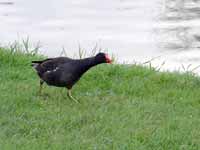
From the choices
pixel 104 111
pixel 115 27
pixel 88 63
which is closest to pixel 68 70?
pixel 88 63

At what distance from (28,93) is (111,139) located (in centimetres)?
172

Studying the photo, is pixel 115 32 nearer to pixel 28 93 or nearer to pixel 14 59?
pixel 14 59

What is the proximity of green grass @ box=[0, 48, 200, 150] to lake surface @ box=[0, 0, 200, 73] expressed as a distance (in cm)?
162

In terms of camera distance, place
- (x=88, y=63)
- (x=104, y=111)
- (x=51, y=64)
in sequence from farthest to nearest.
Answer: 1. (x=51, y=64)
2. (x=88, y=63)
3. (x=104, y=111)

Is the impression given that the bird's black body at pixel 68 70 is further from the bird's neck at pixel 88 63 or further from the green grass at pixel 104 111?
the green grass at pixel 104 111

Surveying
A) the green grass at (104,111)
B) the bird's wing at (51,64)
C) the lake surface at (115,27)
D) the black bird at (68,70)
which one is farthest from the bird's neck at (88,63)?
the lake surface at (115,27)

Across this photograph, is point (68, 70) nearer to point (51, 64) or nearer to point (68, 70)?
point (68, 70)

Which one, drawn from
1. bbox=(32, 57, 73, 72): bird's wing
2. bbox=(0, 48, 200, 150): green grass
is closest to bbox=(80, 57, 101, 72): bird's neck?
bbox=(32, 57, 73, 72): bird's wing

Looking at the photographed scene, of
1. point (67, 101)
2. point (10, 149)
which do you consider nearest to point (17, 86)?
point (67, 101)

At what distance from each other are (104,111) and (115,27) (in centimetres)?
538

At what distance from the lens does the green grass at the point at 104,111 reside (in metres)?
6.11

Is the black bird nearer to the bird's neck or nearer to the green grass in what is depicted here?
the bird's neck

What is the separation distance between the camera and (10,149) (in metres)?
5.75

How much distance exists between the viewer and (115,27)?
12227mm
